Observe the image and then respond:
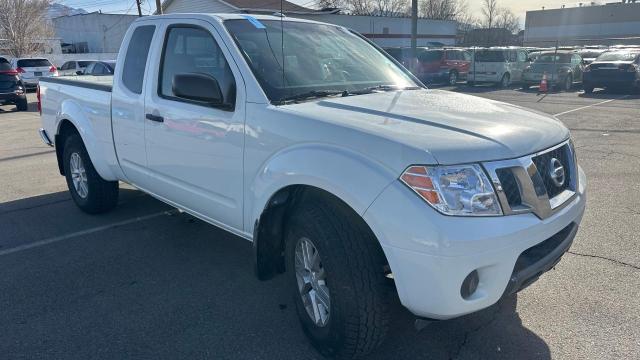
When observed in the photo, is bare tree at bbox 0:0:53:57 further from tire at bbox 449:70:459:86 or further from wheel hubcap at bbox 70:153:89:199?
wheel hubcap at bbox 70:153:89:199

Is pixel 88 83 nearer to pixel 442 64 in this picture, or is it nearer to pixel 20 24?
pixel 442 64

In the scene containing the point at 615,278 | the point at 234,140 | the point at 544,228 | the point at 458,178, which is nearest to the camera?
the point at 458,178

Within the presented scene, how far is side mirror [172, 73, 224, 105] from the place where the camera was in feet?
10.8

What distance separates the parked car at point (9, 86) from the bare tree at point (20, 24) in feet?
84.9

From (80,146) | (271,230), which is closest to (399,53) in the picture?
(80,146)

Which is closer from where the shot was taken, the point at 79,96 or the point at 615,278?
the point at 615,278

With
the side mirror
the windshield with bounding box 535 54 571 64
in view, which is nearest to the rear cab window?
the side mirror

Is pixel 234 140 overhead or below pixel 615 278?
overhead

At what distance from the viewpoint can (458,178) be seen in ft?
8.20

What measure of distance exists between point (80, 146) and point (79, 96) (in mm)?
538

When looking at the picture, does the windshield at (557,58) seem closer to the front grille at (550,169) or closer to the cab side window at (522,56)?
the cab side window at (522,56)

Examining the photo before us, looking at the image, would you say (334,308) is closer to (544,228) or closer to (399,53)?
(544,228)

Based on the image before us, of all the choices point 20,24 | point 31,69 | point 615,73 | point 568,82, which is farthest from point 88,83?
point 20,24

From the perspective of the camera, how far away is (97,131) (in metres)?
5.03
